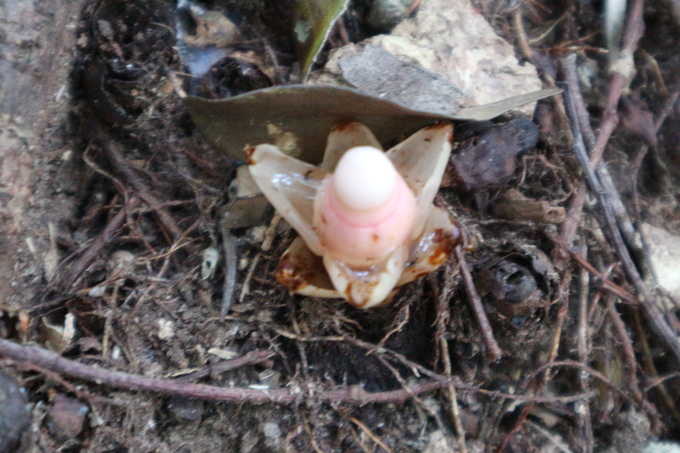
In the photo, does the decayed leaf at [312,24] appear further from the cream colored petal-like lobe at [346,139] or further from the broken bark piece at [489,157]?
the broken bark piece at [489,157]

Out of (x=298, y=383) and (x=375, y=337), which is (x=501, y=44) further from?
(x=298, y=383)

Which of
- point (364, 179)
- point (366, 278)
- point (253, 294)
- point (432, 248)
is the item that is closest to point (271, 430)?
point (253, 294)

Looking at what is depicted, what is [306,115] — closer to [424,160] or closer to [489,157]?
[424,160]

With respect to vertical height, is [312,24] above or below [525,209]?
above

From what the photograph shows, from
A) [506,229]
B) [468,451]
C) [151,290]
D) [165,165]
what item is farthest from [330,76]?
[468,451]


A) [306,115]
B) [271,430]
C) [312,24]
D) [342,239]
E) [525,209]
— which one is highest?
[312,24]

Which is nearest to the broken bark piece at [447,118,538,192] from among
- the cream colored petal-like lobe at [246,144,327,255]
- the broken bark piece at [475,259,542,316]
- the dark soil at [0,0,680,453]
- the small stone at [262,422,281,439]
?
the dark soil at [0,0,680,453]

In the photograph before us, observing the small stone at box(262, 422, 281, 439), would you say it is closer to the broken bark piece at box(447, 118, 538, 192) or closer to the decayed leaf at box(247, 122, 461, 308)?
the decayed leaf at box(247, 122, 461, 308)
